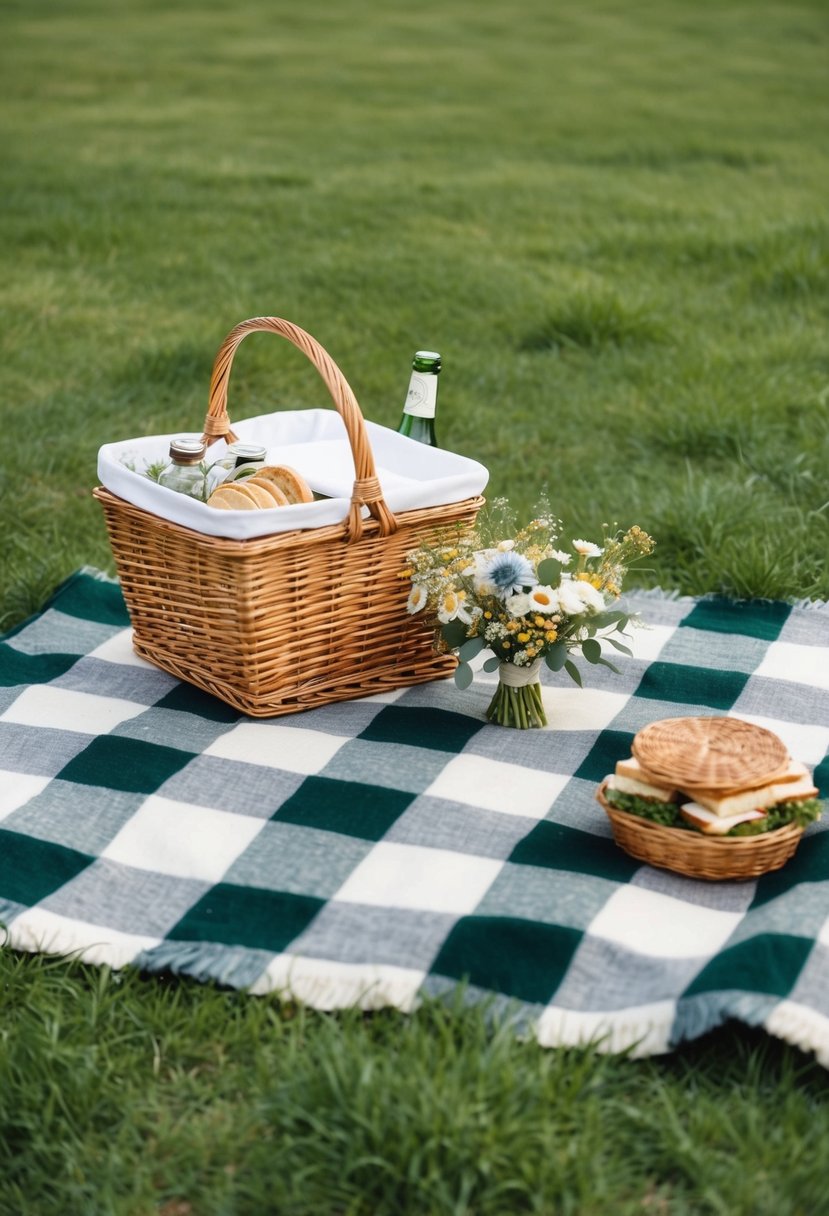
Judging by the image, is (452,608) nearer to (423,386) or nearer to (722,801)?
(423,386)

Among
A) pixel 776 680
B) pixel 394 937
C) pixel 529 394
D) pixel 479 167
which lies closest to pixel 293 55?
pixel 479 167

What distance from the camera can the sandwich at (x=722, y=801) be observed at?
6.38 feet

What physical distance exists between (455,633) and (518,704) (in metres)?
0.17

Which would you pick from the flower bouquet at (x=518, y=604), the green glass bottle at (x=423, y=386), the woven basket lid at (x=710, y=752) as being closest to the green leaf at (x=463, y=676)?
the flower bouquet at (x=518, y=604)

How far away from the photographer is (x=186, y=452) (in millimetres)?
2465

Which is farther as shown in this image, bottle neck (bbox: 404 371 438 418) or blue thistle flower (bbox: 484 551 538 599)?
bottle neck (bbox: 404 371 438 418)

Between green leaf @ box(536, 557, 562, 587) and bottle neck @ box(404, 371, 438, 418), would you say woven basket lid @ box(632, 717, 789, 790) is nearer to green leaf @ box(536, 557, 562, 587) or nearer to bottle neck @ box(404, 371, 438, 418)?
green leaf @ box(536, 557, 562, 587)

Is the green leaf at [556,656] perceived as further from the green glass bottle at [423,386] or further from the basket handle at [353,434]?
the green glass bottle at [423,386]

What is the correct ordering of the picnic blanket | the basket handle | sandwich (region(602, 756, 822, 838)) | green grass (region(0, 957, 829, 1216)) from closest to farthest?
green grass (region(0, 957, 829, 1216)) < the picnic blanket < sandwich (region(602, 756, 822, 838)) < the basket handle

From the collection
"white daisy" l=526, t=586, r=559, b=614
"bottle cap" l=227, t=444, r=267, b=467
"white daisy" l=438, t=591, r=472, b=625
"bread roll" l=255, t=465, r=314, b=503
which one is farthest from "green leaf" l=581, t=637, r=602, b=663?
"bottle cap" l=227, t=444, r=267, b=467

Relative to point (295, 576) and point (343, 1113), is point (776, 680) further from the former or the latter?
point (343, 1113)

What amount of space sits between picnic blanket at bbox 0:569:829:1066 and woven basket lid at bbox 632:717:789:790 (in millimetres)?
165

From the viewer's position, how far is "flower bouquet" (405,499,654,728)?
7.64 feet

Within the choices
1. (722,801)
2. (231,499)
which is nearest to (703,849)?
(722,801)
